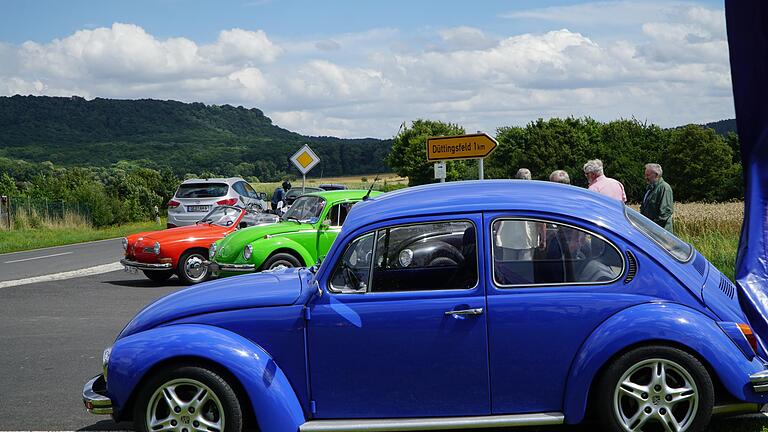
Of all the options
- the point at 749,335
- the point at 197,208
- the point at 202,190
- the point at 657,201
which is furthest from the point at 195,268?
the point at 749,335

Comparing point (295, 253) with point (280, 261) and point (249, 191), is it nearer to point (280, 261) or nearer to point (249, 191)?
point (280, 261)

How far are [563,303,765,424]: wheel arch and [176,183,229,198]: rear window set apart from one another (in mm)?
20288

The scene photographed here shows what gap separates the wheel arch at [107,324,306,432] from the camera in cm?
533

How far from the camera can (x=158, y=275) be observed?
55.6ft

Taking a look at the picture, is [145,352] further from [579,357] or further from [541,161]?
[541,161]

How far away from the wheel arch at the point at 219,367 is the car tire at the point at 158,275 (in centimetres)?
1109

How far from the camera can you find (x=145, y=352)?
17.8 ft

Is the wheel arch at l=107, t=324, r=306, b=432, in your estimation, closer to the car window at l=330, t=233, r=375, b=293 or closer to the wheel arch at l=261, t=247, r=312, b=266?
the car window at l=330, t=233, r=375, b=293

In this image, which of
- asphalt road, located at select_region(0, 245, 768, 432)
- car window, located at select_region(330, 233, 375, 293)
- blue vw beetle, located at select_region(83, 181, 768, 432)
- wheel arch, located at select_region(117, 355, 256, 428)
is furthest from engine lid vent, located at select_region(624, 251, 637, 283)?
wheel arch, located at select_region(117, 355, 256, 428)

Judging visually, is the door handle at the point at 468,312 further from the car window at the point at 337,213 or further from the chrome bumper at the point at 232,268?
the car window at the point at 337,213

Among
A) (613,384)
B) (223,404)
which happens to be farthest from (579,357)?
(223,404)

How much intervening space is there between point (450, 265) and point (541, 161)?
247 feet

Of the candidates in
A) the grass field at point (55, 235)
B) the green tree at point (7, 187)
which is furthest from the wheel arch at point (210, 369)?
the green tree at point (7, 187)

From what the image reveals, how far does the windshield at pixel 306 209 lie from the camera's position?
13.9 metres
